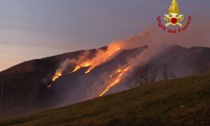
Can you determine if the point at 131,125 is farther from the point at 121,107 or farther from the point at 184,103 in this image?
the point at 121,107

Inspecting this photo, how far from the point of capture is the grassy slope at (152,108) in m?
57.4

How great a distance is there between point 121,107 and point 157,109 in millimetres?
12964

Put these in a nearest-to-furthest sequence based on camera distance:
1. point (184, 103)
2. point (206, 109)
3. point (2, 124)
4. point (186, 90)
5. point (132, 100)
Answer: point (206, 109) → point (184, 103) → point (186, 90) → point (132, 100) → point (2, 124)

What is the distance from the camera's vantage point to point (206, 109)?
56406mm

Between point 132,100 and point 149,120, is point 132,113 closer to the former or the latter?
point 149,120

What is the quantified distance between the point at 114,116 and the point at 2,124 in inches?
1700

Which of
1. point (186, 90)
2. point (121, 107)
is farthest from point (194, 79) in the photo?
point (121, 107)

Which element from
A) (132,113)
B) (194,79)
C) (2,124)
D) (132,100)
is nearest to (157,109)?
(132,113)

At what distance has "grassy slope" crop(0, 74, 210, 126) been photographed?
57.4 m

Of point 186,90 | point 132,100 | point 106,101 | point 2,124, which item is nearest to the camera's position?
point 186,90

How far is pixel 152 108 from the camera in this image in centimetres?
6694

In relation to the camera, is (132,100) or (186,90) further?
(132,100)

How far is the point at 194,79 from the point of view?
83500 mm

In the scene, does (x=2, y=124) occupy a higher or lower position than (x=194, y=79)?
lower
